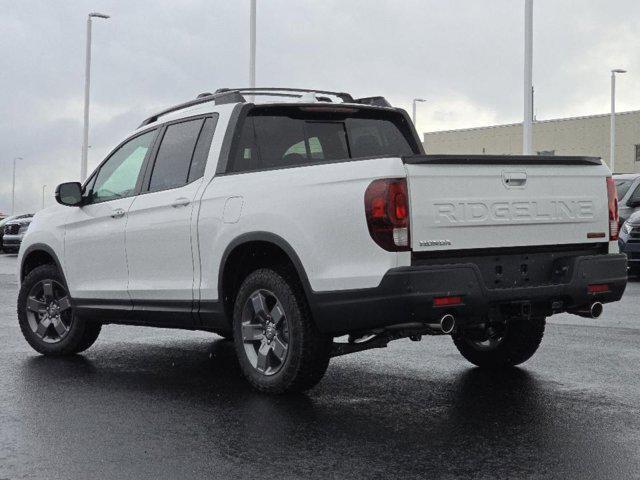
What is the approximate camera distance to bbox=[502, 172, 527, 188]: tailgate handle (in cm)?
632

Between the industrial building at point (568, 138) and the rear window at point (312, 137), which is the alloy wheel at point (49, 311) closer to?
the rear window at point (312, 137)

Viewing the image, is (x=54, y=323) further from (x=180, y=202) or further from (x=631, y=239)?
(x=631, y=239)

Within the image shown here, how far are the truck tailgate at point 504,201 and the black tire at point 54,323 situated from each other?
3936 millimetres

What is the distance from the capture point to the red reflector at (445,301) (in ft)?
19.4

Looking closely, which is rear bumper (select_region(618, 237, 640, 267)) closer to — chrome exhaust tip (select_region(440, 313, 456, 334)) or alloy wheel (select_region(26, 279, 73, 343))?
alloy wheel (select_region(26, 279, 73, 343))

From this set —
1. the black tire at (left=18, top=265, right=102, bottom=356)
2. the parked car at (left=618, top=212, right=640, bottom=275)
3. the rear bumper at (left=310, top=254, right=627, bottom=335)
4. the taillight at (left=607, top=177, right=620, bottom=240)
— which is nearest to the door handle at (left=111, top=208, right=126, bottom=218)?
the black tire at (left=18, top=265, right=102, bottom=356)

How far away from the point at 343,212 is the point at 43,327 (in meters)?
3.98

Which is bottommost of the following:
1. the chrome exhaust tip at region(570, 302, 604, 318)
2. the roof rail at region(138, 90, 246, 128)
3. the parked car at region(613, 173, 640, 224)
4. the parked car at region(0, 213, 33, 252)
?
the parked car at region(0, 213, 33, 252)

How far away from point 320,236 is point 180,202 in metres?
1.54

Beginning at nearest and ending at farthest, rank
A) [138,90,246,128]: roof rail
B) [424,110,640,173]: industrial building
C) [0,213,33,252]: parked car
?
[138,90,246,128]: roof rail < [0,213,33,252]: parked car < [424,110,640,173]: industrial building

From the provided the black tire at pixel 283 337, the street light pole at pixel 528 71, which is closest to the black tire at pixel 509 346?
the black tire at pixel 283 337

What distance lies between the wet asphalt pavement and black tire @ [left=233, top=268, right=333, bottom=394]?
0.14 m

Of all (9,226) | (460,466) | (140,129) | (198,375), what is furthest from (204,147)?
(9,226)

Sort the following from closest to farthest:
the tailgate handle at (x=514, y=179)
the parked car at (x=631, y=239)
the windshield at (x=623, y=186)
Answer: the tailgate handle at (x=514, y=179) < the parked car at (x=631, y=239) < the windshield at (x=623, y=186)
